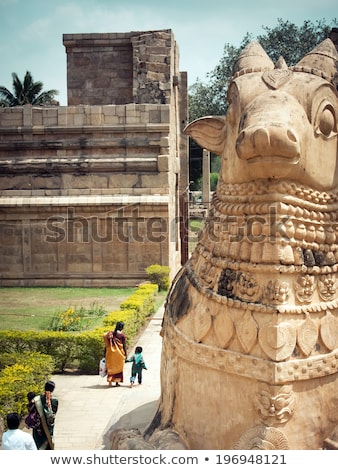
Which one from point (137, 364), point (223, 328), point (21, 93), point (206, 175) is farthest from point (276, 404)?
point (206, 175)

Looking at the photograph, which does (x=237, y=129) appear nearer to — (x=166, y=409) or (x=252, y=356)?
(x=252, y=356)

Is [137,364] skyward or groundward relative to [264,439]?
groundward

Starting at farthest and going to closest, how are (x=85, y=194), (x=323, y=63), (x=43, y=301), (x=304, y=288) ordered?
(x=85, y=194), (x=43, y=301), (x=323, y=63), (x=304, y=288)

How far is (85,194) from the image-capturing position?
14.3m

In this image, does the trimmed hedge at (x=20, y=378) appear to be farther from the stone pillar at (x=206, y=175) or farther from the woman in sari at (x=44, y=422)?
the stone pillar at (x=206, y=175)

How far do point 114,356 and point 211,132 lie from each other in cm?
493

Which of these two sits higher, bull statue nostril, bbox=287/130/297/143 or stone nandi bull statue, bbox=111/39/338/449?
bull statue nostril, bbox=287/130/297/143

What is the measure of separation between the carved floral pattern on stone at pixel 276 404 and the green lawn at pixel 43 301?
8239 millimetres

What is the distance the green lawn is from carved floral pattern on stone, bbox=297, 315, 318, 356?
27.3 ft

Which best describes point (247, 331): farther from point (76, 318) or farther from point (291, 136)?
point (76, 318)

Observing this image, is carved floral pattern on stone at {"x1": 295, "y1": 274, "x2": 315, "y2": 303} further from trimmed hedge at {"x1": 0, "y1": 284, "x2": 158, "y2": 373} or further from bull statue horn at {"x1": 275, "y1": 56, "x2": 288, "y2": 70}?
trimmed hedge at {"x1": 0, "y1": 284, "x2": 158, "y2": 373}

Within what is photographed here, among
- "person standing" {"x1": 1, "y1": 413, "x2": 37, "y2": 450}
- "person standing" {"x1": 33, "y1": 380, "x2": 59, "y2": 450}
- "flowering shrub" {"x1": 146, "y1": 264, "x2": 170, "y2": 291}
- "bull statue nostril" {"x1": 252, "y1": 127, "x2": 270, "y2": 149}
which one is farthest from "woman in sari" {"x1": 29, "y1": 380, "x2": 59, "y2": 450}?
"flowering shrub" {"x1": 146, "y1": 264, "x2": 170, "y2": 291}

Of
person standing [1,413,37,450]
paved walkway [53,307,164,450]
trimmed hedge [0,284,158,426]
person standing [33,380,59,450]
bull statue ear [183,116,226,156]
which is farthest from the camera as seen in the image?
trimmed hedge [0,284,158,426]

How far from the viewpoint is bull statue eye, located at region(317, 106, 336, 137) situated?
10.9ft
